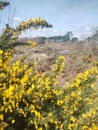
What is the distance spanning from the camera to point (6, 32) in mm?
4211

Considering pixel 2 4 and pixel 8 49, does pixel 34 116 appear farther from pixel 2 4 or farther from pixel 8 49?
pixel 2 4

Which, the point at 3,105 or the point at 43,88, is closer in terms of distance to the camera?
the point at 3,105

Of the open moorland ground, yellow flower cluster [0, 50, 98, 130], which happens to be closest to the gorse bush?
yellow flower cluster [0, 50, 98, 130]

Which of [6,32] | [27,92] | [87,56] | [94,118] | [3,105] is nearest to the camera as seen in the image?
[3,105]

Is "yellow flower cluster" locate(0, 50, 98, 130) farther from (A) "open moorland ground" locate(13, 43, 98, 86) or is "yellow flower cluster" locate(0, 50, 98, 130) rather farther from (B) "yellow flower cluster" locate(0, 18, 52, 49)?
(A) "open moorland ground" locate(13, 43, 98, 86)

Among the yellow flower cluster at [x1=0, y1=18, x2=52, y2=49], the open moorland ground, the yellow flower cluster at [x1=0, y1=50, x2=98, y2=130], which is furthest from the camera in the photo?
the open moorland ground

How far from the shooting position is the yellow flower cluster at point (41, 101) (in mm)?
3762

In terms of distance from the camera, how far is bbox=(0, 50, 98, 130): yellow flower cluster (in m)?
3.76

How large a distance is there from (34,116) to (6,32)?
117 centimetres

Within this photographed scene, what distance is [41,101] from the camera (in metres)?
4.18

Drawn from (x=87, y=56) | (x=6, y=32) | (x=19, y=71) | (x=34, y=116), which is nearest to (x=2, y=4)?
(x=6, y=32)

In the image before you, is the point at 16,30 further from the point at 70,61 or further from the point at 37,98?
the point at 70,61

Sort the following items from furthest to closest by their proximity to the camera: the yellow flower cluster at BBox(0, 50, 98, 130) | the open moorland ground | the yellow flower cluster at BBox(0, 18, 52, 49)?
the open moorland ground < the yellow flower cluster at BBox(0, 18, 52, 49) < the yellow flower cluster at BBox(0, 50, 98, 130)

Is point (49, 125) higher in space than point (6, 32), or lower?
lower
